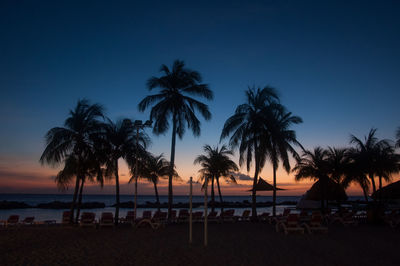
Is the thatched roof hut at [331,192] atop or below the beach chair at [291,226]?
atop

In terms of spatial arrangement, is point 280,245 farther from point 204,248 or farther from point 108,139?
point 108,139

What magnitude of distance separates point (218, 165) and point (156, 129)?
7.95 m

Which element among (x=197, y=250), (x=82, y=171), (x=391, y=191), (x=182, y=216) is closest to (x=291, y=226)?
(x=197, y=250)

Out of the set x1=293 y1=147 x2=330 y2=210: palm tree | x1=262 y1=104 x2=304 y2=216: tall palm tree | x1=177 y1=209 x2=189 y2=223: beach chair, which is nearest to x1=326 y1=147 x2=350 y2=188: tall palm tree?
x1=293 y1=147 x2=330 y2=210: palm tree

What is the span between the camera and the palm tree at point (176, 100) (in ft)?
69.7

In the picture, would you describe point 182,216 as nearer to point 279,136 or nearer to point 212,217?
point 212,217

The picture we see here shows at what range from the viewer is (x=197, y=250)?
35.0 feet

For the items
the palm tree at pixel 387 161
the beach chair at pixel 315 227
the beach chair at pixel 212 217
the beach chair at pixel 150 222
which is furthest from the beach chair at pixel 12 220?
the palm tree at pixel 387 161

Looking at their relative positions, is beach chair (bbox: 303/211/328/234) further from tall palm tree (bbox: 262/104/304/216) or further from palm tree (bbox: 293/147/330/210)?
palm tree (bbox: 293/147/330/210)

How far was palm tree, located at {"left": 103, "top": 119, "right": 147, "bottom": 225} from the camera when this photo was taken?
20.3 meters

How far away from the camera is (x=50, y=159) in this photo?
1905cm

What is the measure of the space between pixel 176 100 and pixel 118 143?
5.04m

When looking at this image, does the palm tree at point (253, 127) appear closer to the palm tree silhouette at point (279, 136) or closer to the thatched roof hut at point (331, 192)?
the palm tree silhouette at point (279, 136)

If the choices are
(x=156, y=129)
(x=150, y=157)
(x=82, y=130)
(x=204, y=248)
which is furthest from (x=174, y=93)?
(x=204, y=248)
